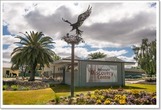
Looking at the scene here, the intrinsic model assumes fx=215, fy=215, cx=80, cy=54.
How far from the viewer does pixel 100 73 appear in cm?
1647

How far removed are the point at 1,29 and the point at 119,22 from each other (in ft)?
23.6

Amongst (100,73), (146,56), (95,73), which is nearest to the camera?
(95,73)

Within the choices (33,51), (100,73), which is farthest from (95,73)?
(33,51)

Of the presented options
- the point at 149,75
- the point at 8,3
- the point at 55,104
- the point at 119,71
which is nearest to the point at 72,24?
the point at 8,3

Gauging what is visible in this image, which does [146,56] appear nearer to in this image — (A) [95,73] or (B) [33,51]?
(A) [95,73]

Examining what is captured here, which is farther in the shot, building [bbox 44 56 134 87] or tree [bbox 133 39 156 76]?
tree [bbox 133 39 156 76]

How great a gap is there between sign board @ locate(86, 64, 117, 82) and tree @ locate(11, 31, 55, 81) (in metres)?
3.53

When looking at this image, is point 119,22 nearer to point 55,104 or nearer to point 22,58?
point 55,104

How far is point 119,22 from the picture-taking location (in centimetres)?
1335

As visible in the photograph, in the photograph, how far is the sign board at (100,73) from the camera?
53.5ft

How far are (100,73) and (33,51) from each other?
553 cm

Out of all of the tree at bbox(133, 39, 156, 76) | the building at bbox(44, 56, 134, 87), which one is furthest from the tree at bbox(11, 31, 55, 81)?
the tree at bbox(133, 39, 156, 76)

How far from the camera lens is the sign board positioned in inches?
642

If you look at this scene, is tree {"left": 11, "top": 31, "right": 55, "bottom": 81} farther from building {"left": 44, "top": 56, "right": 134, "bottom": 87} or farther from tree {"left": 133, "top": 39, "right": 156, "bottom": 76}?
tree {"left": 133, "top": 39, "right": 156, "bottom": 76}
